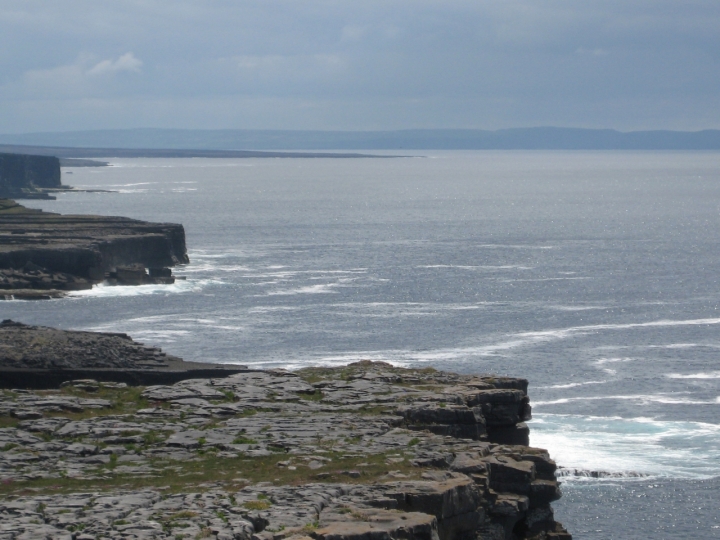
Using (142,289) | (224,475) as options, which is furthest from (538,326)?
(224,475)

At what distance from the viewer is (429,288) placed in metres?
112

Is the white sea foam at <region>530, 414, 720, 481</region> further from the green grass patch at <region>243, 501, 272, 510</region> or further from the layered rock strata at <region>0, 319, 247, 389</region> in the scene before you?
the green grass patch at <region>243, 501, 272, 510</region>

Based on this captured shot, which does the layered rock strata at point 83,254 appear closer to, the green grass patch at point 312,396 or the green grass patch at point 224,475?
the green grass patch at point 312,396

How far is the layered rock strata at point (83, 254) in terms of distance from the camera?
373 ft

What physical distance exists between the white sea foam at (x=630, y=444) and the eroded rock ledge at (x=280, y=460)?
1268cm

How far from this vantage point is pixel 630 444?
187ft

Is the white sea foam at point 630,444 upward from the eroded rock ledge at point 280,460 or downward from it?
downward

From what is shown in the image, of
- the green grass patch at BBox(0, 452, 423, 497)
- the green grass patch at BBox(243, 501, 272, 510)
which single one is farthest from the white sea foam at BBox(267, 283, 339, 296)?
the green grass patch at BBox(243, 501, 272, 510)

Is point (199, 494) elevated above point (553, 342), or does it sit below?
above

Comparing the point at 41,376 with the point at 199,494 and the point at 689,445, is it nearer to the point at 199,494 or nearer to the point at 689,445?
the point at 199,494

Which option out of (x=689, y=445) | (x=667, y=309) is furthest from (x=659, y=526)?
(x=667, y=309)

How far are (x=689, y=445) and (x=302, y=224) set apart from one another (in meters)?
143

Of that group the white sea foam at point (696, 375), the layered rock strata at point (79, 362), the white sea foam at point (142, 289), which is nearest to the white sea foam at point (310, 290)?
the white sea foam at point (142, 289)

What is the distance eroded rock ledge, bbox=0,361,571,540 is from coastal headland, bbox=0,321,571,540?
0.18ft
